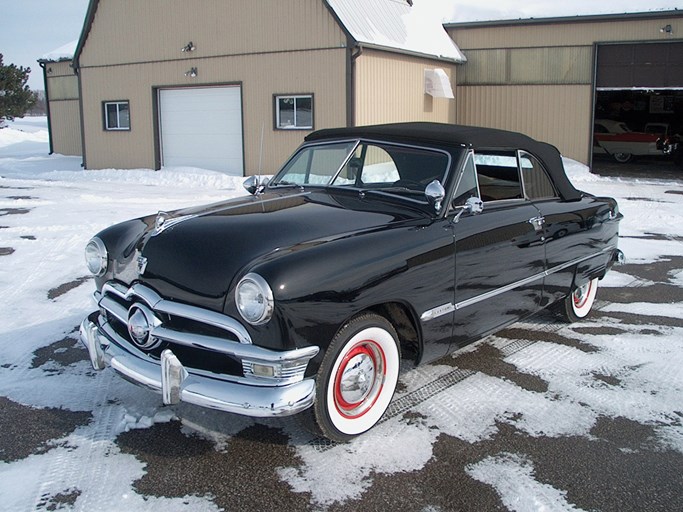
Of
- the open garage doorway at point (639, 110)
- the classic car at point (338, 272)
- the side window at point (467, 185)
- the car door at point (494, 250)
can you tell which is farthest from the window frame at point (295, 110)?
the side window at point (467, 185)

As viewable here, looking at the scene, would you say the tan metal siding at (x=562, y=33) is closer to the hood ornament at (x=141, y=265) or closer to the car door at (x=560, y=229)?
the car door at (x=560, y=229)

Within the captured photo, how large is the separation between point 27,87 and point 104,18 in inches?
616

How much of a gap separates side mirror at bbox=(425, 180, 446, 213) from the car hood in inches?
4.3

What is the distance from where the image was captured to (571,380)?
453cm

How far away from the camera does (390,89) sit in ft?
54.9

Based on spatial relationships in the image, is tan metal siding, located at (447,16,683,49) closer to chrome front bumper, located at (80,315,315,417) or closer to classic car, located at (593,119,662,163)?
classic car, located at (593,119,662,163)

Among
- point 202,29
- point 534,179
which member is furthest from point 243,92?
point 534,179

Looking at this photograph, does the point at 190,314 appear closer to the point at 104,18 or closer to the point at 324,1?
the point at 324,1

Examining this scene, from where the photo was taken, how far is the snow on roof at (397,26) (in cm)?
1581

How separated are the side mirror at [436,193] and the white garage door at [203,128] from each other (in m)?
14.2

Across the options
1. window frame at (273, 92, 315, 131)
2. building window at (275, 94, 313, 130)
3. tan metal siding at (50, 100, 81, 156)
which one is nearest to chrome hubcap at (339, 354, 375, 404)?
window frame at (273, 92, 315, 131)

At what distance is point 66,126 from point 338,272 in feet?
77.5

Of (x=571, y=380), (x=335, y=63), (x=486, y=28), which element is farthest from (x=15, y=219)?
(x=486, y=28)

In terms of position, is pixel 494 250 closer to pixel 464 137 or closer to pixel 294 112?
pixel 464 137
